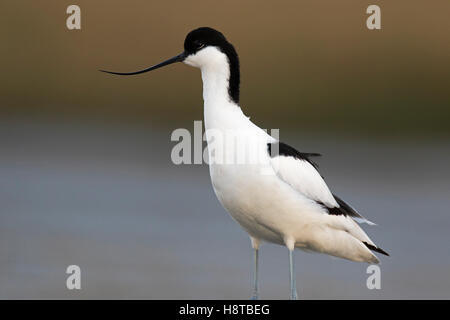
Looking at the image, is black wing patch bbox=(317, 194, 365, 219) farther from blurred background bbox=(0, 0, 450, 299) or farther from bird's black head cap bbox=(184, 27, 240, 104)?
blurred background bbox=(0, 0, 450, 299)

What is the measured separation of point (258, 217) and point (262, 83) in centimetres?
960

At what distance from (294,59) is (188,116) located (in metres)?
2.02

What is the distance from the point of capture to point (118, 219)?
46.5 feet

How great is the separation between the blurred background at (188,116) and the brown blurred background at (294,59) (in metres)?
0.03

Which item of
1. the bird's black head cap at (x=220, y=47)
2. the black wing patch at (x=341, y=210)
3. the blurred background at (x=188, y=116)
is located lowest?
the black wing patch at (x=341, y=210)

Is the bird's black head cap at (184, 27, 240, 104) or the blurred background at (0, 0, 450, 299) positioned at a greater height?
the blurred background at (0, 0, 450, 299)

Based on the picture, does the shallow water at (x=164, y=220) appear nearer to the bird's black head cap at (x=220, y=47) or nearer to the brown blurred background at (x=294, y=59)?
the brown blurred background at (x=294, y=59)

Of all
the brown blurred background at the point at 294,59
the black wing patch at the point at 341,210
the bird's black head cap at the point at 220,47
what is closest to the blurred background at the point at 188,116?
the brown blurred background at the point at 294,59

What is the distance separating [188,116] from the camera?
655 inches

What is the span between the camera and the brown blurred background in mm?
16500

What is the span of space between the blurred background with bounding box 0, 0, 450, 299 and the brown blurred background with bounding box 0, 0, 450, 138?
0.03 metres

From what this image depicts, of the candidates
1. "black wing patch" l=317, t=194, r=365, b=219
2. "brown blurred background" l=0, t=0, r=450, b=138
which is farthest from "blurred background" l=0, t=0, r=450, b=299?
"black wing patch" l=317, t=194, r=365, b=219

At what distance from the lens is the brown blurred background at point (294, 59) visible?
1650 centimetres

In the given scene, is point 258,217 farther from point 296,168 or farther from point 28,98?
point 28,98
